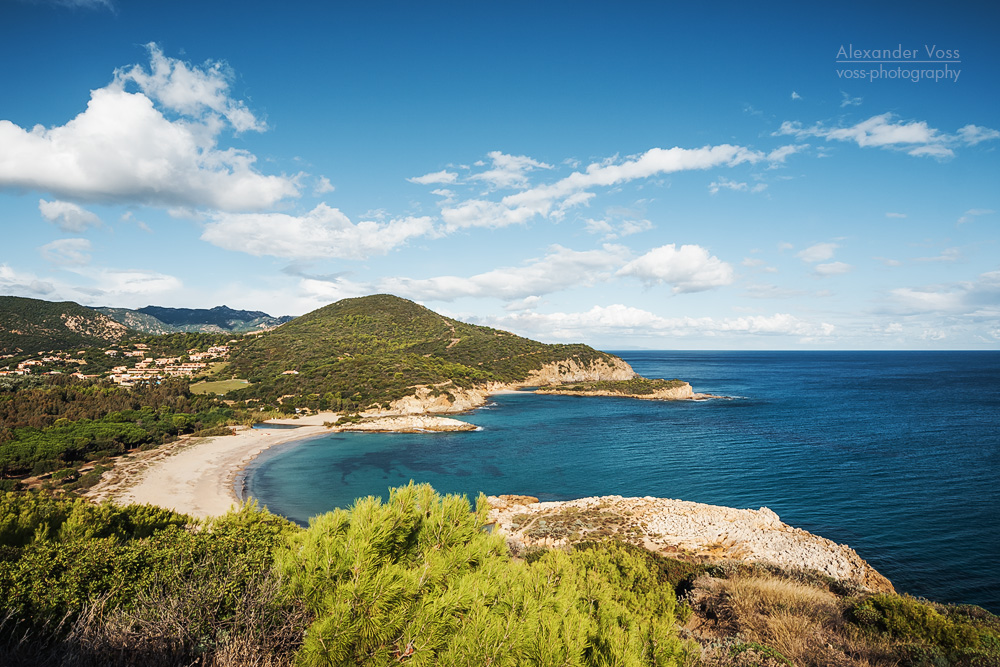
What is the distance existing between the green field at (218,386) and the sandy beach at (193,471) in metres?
17.9

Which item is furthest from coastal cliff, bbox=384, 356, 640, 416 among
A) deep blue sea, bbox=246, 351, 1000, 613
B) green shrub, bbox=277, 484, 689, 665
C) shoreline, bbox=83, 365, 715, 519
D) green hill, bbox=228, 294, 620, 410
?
green shrub, bbox=277, 484, 689, 665

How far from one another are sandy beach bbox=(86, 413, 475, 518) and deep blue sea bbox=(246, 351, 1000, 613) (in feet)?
5.82

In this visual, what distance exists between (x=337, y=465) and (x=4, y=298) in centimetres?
10756

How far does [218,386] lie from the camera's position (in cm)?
5844

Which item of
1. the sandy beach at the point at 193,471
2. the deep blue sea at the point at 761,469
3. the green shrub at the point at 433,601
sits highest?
the green shrub at the point at 433,601

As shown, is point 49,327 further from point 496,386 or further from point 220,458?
point 496,386

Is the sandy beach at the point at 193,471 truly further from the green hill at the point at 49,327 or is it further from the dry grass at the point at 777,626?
the green hill at the point at 49,327

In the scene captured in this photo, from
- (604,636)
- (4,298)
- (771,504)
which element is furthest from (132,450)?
(4,298)

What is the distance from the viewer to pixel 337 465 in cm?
3209

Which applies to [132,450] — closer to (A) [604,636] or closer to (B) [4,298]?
(A) [604,636]

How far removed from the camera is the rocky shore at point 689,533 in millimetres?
15945

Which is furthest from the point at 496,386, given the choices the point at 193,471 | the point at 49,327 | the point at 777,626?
the point at 49,327

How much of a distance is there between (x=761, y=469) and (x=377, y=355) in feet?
197

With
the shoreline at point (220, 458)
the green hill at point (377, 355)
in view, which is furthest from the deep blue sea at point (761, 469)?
the green hill at point (377, 355)
